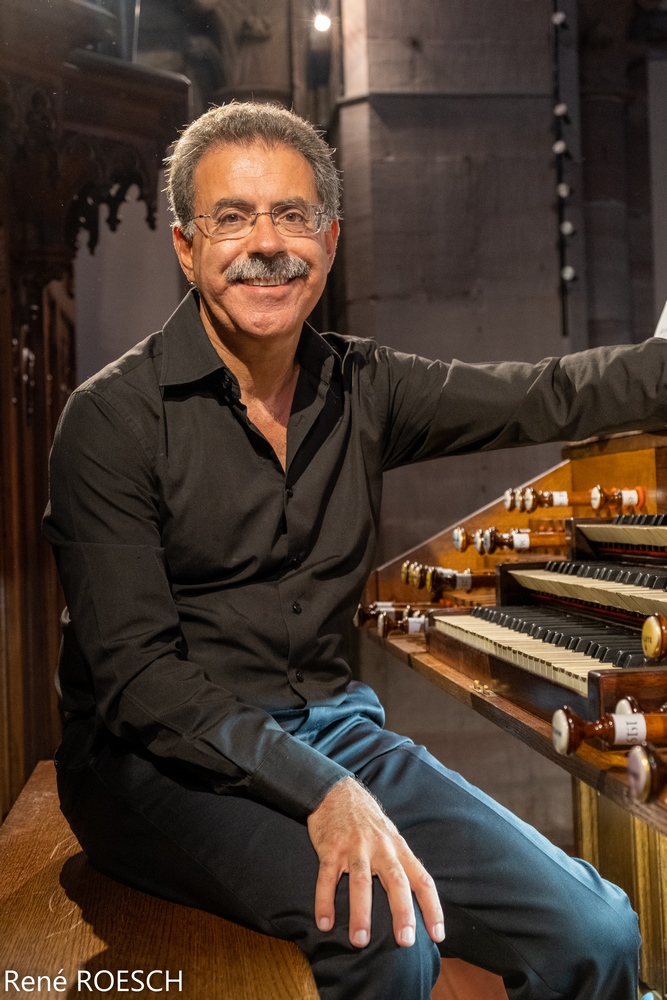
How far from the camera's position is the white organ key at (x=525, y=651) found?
1565 millimetres

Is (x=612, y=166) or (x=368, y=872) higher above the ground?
(x=612, y=166)

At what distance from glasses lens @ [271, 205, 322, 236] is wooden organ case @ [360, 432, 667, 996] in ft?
2.83

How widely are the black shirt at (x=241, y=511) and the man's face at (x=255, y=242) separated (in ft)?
0.25

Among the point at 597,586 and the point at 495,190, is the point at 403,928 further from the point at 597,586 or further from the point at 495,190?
the point at 495,190

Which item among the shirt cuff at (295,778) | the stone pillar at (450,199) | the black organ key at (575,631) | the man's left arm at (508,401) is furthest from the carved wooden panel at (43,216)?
the shirt cuff at (295,778)

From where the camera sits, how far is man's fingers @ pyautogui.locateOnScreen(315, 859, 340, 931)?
125cm

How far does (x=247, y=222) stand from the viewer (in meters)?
1.79

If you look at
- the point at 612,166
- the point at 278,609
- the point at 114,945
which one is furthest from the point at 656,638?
the point at 612,166

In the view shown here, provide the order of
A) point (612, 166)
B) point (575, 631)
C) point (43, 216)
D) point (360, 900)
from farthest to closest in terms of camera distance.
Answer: point (612, 166) → point (43, 216) → point (575, 631) → point (360, 900)

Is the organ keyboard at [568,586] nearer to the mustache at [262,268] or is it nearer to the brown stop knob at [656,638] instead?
the brown stop knob at [656,638]

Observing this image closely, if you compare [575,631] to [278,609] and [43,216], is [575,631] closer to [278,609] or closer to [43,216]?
[278,609]

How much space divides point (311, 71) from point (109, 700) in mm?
2235

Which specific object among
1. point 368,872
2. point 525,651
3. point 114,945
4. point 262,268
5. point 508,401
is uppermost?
point 262,268

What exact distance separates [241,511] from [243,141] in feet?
2.17
